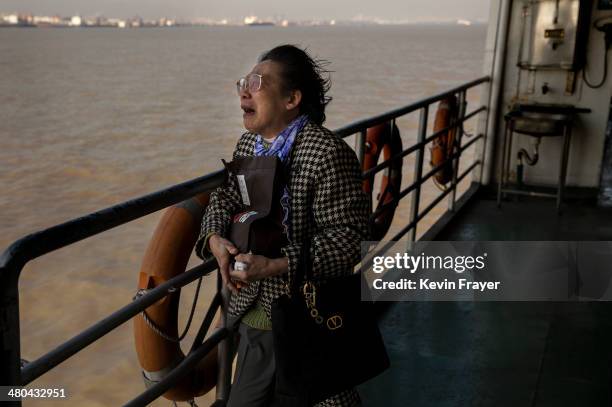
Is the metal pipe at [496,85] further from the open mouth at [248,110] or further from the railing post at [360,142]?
the open mouth at [248,110]

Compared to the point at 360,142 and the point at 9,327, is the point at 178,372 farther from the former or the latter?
the point at 360,142

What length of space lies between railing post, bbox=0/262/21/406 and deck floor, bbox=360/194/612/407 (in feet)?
4.74

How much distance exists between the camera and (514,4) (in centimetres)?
502

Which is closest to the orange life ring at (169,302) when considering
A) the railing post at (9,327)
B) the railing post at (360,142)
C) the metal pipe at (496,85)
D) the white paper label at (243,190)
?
the white paper label at (243,190)

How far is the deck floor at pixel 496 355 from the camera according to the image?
222 cm

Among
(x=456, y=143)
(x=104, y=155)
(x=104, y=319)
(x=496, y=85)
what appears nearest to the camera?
(x=104, y=319)

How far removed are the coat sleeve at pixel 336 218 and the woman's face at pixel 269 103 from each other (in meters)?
0.14

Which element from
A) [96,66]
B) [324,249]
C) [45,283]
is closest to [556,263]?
[324,249]

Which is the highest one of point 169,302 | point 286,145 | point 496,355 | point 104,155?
point 286,145

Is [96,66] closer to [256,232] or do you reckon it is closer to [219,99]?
[219,99]

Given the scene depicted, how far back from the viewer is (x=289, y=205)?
4.41 ft

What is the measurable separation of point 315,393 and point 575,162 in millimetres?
4373

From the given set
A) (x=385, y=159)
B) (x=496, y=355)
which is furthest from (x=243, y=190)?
(x=385, y=159)

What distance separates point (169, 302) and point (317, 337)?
67cm
